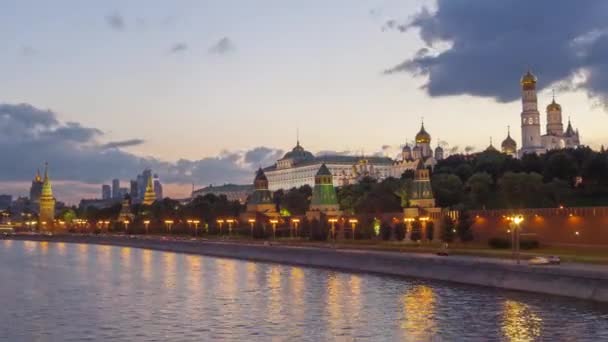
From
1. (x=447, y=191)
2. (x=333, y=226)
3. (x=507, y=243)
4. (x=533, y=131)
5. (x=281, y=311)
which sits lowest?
(x=281, y=311)

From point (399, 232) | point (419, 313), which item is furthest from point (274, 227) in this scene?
point (419, 313)

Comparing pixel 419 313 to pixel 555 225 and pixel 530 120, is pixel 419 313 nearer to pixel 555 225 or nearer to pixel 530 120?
pixel 555 225

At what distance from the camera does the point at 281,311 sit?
1203 inches

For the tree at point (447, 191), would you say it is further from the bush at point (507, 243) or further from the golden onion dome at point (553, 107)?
the golden onion dome at point (553, 107)

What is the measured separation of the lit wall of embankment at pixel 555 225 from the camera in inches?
2020

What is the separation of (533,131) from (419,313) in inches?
5267

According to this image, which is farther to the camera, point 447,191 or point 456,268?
point 447,191

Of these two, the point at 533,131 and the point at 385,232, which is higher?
the point at 533,131

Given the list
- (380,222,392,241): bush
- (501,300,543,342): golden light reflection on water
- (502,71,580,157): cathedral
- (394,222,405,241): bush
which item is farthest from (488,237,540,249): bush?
(502,71,580,157): cathedral

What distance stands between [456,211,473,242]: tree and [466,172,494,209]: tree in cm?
2380

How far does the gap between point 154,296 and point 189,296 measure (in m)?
1.54

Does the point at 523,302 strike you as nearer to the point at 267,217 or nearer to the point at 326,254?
the point at 326,254

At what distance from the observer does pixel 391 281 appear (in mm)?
42156

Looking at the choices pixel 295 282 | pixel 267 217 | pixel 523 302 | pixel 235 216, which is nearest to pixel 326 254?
pixel 295 282
